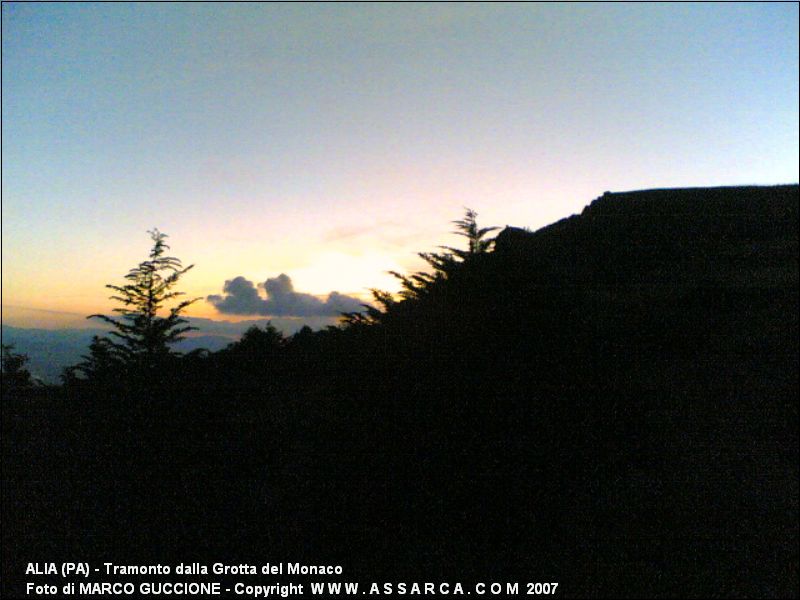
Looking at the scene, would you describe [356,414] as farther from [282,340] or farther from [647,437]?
[282,340]

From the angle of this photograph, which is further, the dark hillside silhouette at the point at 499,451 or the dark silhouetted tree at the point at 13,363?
the dark silhouetted tree at the point at 13,363

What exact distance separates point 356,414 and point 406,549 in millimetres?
1768

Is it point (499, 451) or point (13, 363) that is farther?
point (13, 363)

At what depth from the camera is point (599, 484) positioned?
555 cm

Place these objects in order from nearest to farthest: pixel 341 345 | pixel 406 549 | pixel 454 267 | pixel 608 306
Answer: pixel 406 549
pixel 608 306
pixel 454 267
pixel 341 345

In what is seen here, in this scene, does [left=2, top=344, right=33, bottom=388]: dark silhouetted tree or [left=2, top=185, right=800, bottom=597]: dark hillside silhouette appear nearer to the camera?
[left=2, top=185, right=800, bottom=597]: dark hillside silhouette

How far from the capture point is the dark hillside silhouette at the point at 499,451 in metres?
5.12

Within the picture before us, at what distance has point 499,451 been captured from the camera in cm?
575

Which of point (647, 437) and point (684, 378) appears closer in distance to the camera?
point (647, 437)

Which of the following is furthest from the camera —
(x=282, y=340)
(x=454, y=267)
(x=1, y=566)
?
(x=282, y=340)

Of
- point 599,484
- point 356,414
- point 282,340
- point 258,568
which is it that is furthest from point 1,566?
point 282,340

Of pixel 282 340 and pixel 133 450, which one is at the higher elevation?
pixel 282 340

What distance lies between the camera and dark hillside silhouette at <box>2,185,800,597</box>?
16.8ft

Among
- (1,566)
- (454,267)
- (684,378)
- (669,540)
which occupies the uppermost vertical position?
(454,267)
